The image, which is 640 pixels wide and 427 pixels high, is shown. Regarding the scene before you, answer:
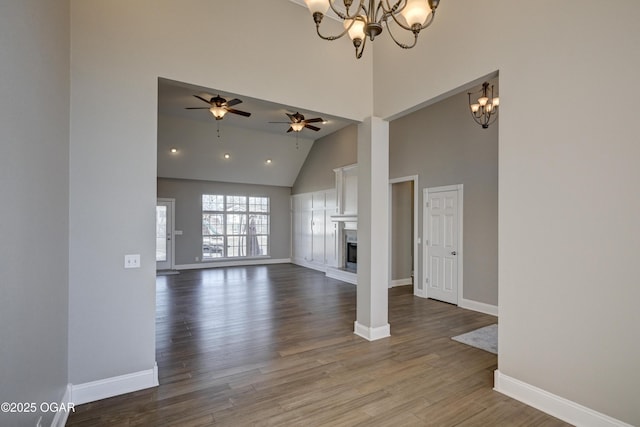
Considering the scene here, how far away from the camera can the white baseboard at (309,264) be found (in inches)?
360

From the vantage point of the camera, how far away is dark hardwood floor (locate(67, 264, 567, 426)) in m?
2.28

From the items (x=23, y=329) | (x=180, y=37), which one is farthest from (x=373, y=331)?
(x=180, y=37)

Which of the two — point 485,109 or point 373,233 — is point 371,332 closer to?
point 373,233

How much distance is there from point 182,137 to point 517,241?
7.97 m

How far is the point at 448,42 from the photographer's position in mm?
3047

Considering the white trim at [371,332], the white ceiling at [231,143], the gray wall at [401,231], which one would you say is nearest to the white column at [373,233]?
the white trim at [371,332]

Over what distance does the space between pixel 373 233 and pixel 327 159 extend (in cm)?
533

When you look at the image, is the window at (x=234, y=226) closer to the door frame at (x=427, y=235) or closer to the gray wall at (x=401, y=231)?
the gray wall at (x=401, y=231)

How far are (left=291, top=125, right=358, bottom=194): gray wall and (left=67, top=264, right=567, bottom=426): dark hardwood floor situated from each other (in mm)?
4145

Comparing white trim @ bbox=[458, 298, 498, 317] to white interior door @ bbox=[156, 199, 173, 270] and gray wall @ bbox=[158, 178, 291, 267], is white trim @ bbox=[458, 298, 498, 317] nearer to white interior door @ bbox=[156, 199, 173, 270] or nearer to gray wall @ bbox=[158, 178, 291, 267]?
gray wall @ bbox=[158, 178, 291, 267]

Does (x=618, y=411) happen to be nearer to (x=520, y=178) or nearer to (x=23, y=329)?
(x=520, y=178)

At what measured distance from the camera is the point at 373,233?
3836 millimetres

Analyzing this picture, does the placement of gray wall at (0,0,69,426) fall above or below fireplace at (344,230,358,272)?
above

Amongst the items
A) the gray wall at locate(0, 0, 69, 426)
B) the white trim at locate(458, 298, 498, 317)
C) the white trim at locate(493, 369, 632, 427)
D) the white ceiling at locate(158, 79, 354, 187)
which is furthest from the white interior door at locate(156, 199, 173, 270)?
the white trim at locate(493, 369, 632, 427)
